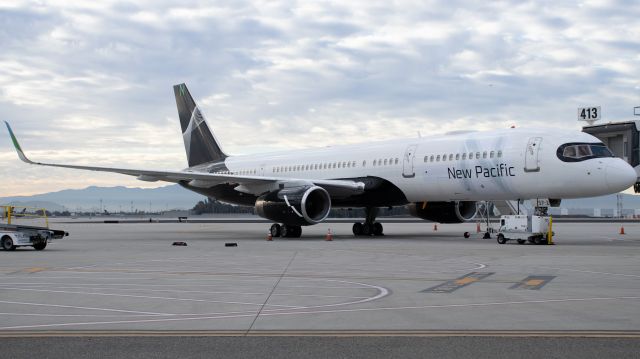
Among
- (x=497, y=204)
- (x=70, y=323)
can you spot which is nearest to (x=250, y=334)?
(x=70, y=323)

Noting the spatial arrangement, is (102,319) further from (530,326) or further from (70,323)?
(530,326)

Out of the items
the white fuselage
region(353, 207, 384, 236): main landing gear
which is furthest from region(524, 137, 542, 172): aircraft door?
region(353, 207, 384, 236): main landing gear

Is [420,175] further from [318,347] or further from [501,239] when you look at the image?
[318,347]

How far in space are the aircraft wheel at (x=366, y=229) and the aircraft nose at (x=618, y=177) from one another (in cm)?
1257

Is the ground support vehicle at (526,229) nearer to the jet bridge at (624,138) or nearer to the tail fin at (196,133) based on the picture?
the jet bridge at (624,138)

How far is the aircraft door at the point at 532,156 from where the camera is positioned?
2553cm

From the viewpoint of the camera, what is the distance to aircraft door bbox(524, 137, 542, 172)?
25.5 meters

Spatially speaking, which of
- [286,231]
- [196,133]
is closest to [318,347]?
[286,231]

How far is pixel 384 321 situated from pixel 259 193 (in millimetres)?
25290

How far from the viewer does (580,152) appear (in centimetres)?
2492

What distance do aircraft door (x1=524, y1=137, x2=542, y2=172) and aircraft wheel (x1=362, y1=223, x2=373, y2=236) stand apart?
A: 10.2 m

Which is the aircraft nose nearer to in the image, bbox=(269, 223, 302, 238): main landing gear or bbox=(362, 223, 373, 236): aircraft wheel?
bbox=(362, 223, 373, 236): aircraft wheel

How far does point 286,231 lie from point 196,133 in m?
12.7

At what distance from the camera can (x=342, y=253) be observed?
2173cm
